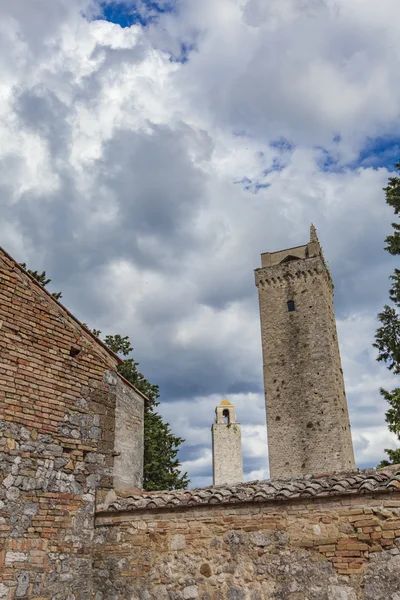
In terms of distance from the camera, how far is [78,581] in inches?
286

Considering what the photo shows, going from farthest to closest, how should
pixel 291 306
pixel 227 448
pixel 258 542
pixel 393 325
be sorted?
pixel 227 448, pixel 291 306, pixel 393 325, pixel 258 542

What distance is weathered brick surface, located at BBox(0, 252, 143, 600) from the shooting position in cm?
680

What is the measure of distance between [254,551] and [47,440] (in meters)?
3.13

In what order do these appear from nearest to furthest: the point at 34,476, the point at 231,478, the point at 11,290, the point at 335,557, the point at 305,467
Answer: the point at 335,557 < the point at 34,476 < the point at 11,290 < the point at 305,467 < the point at 231,478

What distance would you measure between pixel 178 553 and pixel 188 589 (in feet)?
1.43

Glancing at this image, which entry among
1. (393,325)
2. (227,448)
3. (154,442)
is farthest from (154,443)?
(227,448)

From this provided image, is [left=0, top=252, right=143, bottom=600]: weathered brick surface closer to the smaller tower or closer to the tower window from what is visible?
the tower window

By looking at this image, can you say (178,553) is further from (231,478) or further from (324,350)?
(231,478)

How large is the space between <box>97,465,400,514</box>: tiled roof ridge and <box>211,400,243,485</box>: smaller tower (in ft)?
126

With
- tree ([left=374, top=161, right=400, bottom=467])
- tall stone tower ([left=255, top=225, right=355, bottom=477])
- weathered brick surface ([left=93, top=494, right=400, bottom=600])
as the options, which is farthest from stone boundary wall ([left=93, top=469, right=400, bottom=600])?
tall stone tower ([left=255, top=225, right=355, bottom=477])

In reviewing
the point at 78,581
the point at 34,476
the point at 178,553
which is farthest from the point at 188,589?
the point at 34,476

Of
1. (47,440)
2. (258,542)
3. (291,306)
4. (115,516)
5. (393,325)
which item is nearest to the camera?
(258,542)

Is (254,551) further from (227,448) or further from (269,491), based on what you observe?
(227,448)

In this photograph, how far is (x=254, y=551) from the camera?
21.4ft
